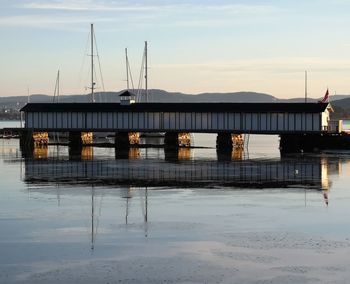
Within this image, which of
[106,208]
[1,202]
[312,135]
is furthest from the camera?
[312,135]

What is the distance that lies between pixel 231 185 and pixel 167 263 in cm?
2348

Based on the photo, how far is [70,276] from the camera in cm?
2223

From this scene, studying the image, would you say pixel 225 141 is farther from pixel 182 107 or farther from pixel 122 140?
Answer: pixel 122 140

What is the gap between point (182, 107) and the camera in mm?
97625

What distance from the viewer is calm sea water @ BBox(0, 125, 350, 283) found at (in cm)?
2292

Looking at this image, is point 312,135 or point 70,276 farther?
point 312,135

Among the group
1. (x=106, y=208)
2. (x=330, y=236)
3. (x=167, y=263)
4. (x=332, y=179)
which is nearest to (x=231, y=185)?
(x=332, y=179)

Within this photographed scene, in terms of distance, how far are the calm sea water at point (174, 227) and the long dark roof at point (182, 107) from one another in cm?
3676

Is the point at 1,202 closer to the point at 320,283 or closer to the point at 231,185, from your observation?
the point at 231,185

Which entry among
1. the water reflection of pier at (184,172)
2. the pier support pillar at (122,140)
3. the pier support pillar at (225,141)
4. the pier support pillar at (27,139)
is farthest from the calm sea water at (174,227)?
the pier support pillar at (27,139)

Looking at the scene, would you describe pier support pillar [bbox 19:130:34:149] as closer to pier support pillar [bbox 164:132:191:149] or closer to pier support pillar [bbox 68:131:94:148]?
pier support pillar [bbox 68:131:94:148]

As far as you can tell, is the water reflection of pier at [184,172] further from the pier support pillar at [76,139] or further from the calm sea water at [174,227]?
the pier support pillar at [76,139]

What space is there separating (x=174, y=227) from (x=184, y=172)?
87.5 feet

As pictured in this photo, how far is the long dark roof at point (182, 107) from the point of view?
9188 cm
